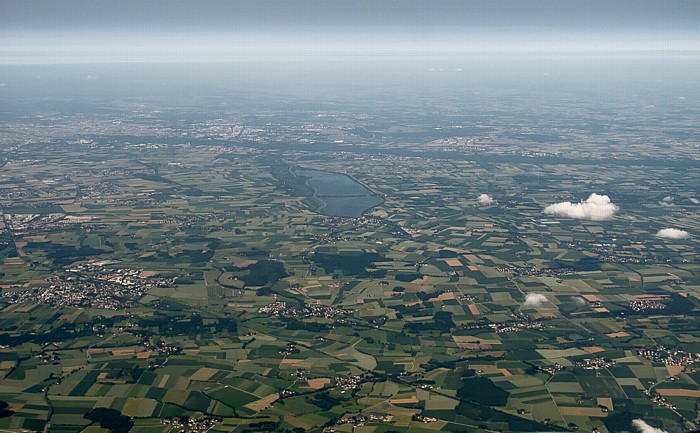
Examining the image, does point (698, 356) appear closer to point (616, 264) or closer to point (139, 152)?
point (616, 264)

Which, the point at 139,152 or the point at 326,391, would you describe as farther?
the point at 139,152

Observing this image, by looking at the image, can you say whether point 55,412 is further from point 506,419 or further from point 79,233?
point 79,233

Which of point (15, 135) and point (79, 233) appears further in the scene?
point (15, 135)

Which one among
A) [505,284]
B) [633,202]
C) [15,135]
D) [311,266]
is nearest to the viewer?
[505,284]

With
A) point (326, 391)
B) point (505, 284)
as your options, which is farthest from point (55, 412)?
point (505, 284)

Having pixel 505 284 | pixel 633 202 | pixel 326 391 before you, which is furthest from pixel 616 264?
pixel 326 391

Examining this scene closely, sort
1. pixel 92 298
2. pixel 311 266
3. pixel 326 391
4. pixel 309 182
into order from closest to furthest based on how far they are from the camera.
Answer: pixel 326 391
pixel 92 298
pixel 311 266
pixel 309 182
